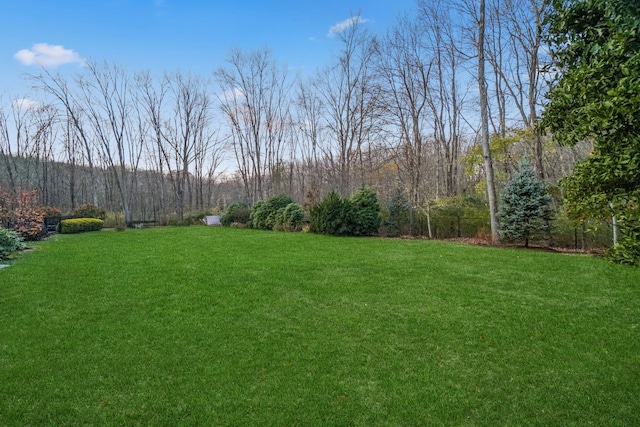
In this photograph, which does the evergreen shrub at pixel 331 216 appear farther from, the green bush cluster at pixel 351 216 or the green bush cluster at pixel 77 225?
the green bush cluster at pixel 77 225

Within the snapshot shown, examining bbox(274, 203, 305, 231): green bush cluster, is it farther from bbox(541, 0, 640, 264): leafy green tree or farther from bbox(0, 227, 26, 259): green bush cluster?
bbox(541, 0, 640, 264): leafy green tree

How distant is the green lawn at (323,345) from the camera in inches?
90.3

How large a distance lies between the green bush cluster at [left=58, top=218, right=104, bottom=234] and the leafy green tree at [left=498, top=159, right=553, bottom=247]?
15.6 metres

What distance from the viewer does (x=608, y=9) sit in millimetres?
1580

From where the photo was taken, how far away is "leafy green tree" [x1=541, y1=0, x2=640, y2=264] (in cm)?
151

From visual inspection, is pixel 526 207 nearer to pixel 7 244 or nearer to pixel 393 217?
pixel 393 217

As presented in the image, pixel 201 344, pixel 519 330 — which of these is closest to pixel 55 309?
pixel 201 344

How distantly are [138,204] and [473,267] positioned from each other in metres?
23.8

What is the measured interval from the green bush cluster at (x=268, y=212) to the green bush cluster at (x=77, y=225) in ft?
22.5

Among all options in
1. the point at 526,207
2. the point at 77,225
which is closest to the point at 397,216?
the point at 526,207

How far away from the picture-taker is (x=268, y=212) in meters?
13.8

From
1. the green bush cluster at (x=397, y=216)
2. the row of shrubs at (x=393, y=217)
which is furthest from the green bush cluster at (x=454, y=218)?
the green bush cluster at (x=397, y=216)

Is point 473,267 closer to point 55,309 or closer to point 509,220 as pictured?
point 509,220

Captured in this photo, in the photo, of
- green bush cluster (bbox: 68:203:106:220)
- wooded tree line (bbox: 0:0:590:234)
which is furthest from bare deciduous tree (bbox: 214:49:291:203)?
green bush cluster (bbox: 68:203:106:220)
